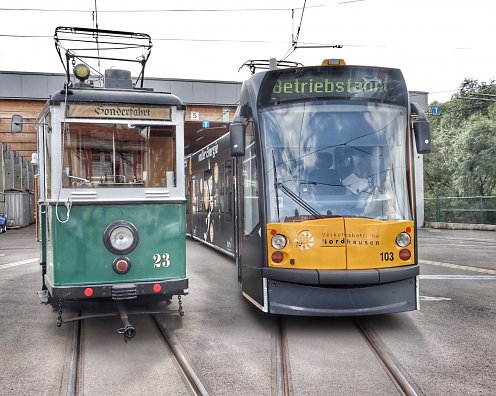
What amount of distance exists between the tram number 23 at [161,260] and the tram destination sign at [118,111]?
5.08 feet

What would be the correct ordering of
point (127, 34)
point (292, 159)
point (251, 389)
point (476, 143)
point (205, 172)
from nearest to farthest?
point (251, 389) → point (292, 159) → point (127, 34) → point (205, 172) → point (476, 143)

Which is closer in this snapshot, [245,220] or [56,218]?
[56,218]

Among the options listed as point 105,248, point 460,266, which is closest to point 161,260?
point 105,248

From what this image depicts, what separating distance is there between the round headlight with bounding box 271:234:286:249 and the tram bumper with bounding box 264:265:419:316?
276 millimetres

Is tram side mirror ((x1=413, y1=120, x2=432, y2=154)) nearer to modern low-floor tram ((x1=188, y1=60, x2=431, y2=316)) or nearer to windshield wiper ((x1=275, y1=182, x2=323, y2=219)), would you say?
modern low-floor tram ((x1=188, y1=60, x2=431, y2=316))

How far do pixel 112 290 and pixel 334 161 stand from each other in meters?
2.88

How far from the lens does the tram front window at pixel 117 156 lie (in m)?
5.74

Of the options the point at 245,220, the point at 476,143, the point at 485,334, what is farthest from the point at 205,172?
the point at 476,143

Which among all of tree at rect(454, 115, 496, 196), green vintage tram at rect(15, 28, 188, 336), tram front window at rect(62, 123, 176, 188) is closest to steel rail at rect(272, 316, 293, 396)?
green vintage tram at rect(15, 28, 188, 336)

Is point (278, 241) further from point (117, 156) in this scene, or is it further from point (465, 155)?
point (465, 155)

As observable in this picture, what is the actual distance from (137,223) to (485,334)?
411 centimetres

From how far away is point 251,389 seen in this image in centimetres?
430

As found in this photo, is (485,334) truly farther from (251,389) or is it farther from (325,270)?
(251,389)

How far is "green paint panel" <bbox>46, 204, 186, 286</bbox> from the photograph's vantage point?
5578 millimetres
